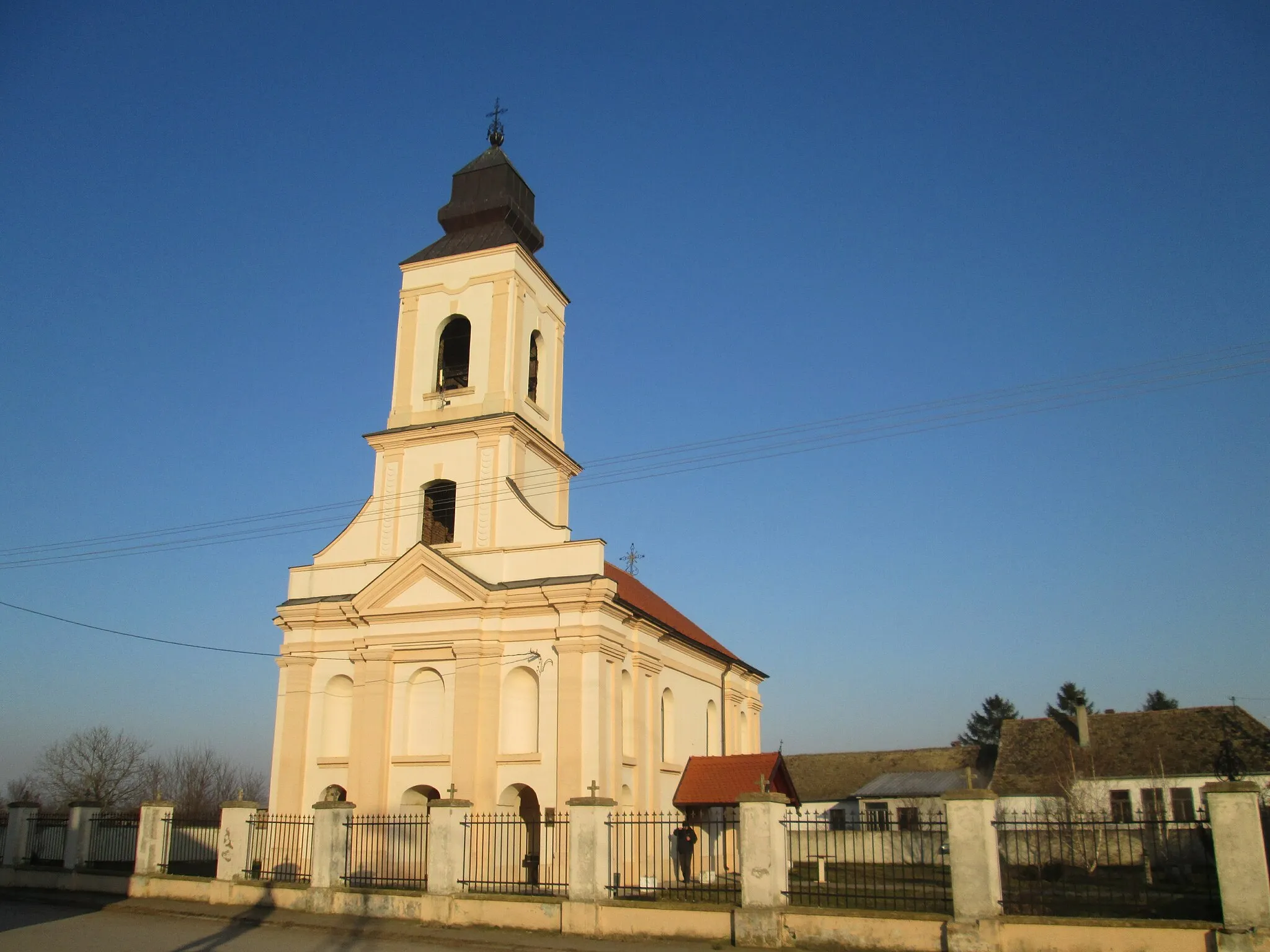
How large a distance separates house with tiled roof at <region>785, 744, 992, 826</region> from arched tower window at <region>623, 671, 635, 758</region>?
2371cm

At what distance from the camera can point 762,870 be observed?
15.6m

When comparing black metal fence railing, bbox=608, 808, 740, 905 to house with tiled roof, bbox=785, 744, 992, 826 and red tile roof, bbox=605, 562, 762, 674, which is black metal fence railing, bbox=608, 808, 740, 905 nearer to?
red tile roof, bbox=605, 562, 762, 674

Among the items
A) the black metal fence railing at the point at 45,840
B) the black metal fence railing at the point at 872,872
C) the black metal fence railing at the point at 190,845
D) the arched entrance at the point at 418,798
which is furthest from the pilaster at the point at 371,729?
the black metal fence railing at the point at 872,872

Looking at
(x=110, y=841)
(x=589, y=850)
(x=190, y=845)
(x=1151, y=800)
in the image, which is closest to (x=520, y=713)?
(x=589, y=850)

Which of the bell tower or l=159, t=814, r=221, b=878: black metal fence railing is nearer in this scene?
l=159, t=814, r=221, b=878: black metal fence railing

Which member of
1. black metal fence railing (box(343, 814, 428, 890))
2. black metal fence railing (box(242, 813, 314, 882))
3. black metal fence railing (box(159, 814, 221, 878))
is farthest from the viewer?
black metal fence railing (box(343, 814, 428, 890))

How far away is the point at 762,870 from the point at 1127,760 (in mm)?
30079

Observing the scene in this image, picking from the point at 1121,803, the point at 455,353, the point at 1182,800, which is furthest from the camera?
the point at 1121,803

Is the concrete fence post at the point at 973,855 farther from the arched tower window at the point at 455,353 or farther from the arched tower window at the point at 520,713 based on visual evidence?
the arched tower window at the point at 455,353

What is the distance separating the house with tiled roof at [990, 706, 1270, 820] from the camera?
37375 mm

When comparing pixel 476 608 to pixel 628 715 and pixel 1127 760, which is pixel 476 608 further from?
pixel 1127 760

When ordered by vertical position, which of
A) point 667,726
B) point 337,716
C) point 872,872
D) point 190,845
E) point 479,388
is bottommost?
point 872,872

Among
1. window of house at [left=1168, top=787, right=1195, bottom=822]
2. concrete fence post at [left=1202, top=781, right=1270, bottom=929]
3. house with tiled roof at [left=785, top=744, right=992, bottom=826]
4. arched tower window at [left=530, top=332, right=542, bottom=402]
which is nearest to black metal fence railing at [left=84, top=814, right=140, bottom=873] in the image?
arched tower window at [left=530, top=332, right=542, bottom=402]

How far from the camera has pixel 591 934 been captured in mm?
16406
